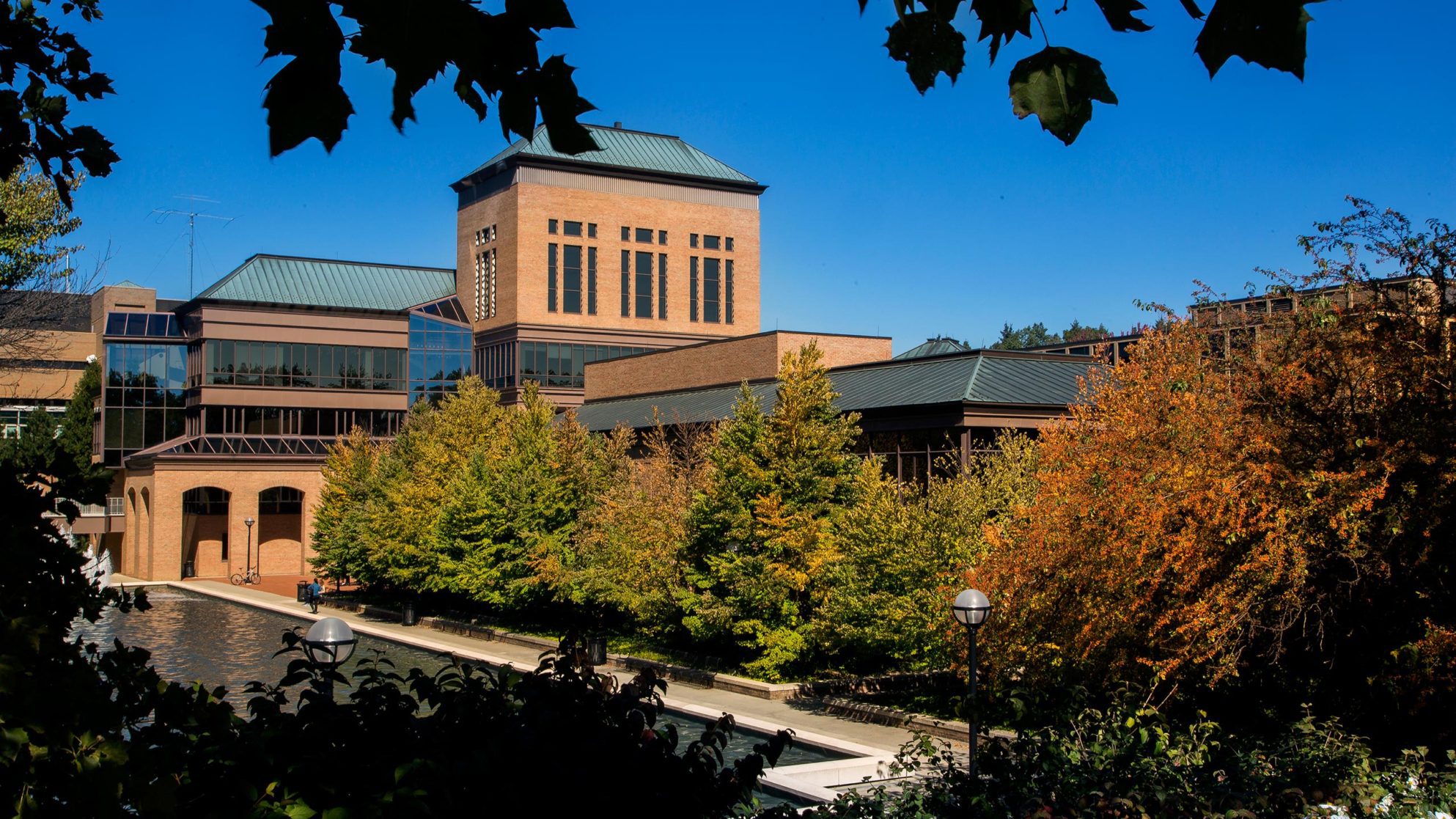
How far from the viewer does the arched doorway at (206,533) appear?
6069cm

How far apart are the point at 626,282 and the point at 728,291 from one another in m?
6.16

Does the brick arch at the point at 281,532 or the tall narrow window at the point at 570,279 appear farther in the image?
the tall narrow window at the point at 570,279

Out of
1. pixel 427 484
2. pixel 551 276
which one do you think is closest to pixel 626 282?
pixel 551 276

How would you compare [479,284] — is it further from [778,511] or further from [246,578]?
[778,511]

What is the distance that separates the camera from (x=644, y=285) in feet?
229

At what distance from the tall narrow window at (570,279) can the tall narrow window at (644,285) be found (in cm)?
345

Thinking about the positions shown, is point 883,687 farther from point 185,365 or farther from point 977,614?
point 185,365

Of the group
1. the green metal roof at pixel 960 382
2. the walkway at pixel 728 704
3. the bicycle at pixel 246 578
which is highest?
the green metal roof at pixel 960 382

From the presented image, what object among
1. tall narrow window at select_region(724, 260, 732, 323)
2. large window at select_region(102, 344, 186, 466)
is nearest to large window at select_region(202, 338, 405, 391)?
large window at select_region(102, 344, 186, 466)

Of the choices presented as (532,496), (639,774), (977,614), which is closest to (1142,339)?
(977,614)

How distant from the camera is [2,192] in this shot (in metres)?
19.7

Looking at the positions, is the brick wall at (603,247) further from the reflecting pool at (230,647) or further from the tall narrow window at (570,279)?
the reflecting pool at (230,647)

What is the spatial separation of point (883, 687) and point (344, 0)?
24411 mm

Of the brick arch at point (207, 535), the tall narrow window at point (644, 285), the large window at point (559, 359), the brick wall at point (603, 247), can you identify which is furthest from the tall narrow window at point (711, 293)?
the brick arch at point (207, 535)
